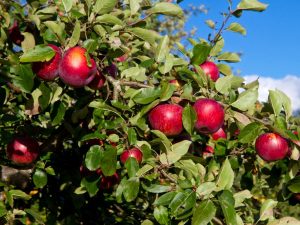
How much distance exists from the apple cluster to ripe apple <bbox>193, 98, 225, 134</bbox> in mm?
393

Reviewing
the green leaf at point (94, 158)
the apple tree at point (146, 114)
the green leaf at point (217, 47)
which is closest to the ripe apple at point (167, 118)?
the apple tree at point (146, 114)

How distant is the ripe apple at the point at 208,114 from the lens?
1479 mm

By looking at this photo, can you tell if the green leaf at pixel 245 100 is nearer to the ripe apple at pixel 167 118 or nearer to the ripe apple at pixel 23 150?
the ripe apple at pixel 167 118

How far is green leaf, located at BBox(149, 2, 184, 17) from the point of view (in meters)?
1.76

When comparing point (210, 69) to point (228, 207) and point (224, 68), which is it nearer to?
point (224, 68)

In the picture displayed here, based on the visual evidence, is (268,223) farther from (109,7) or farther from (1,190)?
(1,190)

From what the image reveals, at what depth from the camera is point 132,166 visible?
4.69ft

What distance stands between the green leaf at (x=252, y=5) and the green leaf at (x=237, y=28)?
0.10 m

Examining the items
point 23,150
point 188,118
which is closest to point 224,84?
point 188,118

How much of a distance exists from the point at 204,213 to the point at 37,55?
70cm

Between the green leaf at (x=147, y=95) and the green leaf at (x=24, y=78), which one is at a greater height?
the green leaf at (x=24, y=78)

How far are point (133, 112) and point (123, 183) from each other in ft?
0.87

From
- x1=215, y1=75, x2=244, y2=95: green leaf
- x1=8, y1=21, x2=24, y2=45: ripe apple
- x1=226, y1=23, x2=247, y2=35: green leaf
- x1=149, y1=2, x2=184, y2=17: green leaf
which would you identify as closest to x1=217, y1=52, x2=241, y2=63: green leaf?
x1=226, y1=23, x2=247, y2=35: green leaf

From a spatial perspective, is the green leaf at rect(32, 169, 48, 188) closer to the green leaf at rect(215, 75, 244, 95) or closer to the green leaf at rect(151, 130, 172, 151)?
the green leaf at rect(151, 130, 172, 151)
